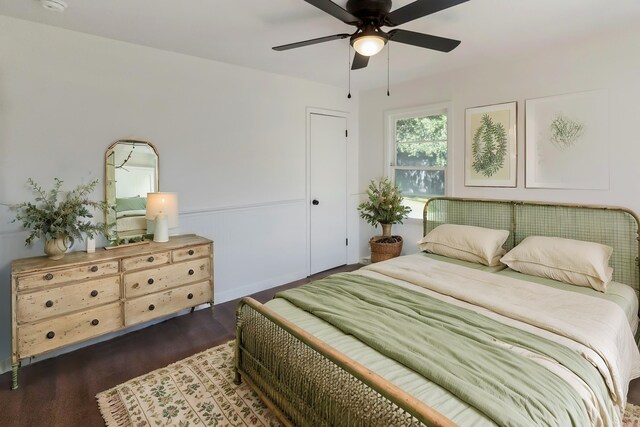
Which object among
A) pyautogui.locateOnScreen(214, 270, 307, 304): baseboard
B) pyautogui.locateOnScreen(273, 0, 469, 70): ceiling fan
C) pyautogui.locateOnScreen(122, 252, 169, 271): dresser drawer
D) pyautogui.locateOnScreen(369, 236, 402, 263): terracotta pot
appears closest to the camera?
pyautogui.locateOnScreen(273, 0, 469, 70): ceiling fan

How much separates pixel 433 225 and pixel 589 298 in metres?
1.86

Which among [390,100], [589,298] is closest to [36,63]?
[390,100]

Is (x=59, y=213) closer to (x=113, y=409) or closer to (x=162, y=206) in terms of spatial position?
(x=162, y=206)

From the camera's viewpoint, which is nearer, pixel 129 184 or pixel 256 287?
pixel 129 184

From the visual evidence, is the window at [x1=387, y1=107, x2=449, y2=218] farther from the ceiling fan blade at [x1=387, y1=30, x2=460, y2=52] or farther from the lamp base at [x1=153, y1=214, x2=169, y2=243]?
the lamp base at [x1=153, y1=214, x2=169, y2=243]

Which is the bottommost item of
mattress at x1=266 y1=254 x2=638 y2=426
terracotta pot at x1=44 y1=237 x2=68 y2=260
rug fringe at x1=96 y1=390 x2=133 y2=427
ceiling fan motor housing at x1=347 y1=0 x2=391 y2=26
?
rug fringe at x1=96 y1=390 x2=133 y2=427

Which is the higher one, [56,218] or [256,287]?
[56,218]

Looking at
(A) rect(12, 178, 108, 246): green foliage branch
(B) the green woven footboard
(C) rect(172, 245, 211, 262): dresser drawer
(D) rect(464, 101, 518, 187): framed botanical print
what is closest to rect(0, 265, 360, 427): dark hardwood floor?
(C) rect(172, 245, 211, 262): dresser drawer

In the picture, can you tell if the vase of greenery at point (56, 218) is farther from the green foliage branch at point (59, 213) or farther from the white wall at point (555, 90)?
the white wall at point (555, 90)

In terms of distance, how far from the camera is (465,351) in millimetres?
1597

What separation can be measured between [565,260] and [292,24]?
271cm

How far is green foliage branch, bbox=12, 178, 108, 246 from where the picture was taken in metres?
2.45

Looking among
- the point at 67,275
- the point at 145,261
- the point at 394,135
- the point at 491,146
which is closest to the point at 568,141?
the point at 491,146

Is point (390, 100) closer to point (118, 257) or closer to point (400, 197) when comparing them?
point (400, 197)
